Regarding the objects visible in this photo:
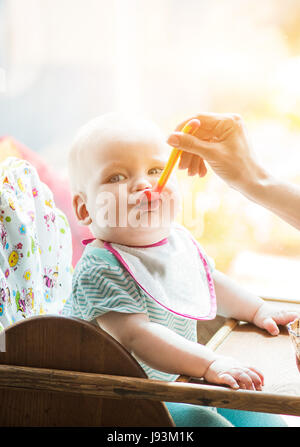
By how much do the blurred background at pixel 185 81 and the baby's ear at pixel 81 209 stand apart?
1568 millimetres

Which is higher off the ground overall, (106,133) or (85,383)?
(106,133)

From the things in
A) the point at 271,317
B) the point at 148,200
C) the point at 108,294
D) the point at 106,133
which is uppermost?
the point at 106,133

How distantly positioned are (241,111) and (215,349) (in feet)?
6.58

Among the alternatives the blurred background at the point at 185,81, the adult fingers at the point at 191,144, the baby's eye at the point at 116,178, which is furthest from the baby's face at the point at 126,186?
the blurred background at the point at 185,81

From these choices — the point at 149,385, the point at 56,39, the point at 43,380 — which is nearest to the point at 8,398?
the point at 43,380

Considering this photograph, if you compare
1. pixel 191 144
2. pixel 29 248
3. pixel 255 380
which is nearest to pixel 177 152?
pixel 191 144

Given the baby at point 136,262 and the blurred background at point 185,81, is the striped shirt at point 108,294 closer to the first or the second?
the baby at point 136,262

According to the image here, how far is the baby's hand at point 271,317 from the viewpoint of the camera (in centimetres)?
98

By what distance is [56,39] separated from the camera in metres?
2.79

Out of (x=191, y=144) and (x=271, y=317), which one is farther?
(x=271, y=317)

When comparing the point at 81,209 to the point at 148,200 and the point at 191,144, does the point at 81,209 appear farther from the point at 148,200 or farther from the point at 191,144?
the point at 191,144

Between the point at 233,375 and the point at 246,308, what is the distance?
0.33 meters

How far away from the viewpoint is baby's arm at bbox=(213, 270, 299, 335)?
1000 mm

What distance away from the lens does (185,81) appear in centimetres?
275
